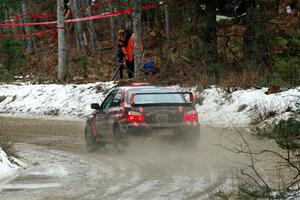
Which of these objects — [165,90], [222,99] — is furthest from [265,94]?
[165,90]

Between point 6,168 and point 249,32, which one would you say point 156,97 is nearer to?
point 6,168

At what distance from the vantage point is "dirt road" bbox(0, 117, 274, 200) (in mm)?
9633

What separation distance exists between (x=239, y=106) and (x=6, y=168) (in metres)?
10.2

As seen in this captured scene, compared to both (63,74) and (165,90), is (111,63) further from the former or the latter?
(165,90)

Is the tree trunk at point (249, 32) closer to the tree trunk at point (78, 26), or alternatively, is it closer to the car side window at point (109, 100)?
the car side window at point (109, 100)

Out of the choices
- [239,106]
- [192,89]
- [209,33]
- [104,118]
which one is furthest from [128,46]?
[104,118]

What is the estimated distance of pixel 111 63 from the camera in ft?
135

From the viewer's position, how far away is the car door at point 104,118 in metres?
15.2

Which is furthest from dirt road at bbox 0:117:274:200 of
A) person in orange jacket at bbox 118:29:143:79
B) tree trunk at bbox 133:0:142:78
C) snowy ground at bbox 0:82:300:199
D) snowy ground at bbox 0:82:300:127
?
person in orange jacket at bbox 118:29:143:79

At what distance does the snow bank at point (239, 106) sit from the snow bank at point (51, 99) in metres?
5.60

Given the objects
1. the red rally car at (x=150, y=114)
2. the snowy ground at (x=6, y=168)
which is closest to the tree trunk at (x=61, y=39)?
the red rally car at (x=150, y=114)

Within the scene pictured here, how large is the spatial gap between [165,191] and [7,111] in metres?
21.1

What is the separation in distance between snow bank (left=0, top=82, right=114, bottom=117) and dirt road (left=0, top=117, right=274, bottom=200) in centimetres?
883

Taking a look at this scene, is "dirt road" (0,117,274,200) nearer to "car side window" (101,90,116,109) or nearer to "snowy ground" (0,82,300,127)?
"car side window" (101,90,116,109)
